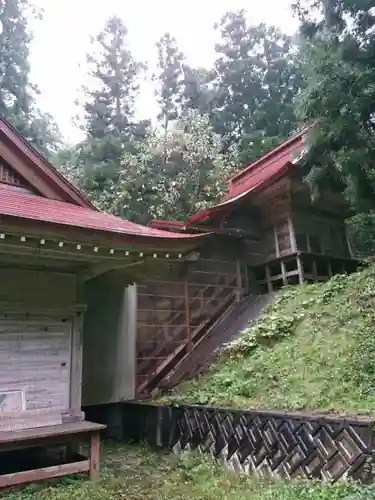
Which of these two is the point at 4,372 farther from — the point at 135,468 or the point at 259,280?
the point at 259,280

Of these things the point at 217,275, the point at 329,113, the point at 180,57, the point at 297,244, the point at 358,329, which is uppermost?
the point at 180,57

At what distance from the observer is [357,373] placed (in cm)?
552

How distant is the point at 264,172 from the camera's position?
13.3m

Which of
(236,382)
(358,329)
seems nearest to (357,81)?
(358,329)

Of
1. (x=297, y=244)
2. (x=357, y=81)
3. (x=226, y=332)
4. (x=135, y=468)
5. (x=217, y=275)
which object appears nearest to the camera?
(x=135, y=468)

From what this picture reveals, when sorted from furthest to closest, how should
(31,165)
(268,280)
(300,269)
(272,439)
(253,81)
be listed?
(253,81) < (268,280) < (300,269) < (31,165) < (272,439)

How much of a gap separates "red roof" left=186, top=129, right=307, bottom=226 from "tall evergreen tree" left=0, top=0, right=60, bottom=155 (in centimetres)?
960

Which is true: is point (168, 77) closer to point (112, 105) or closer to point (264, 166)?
point (112, 105)

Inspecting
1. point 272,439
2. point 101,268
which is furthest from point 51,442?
point 272,439

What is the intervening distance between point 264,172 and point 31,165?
795 cm

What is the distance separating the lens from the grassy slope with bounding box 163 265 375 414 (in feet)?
17.6

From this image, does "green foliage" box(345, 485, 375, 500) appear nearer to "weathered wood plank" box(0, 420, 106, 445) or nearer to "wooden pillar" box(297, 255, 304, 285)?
"weathered wood plank" box(0, 420, 106, 445)

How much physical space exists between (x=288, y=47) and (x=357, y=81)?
56.7 ft

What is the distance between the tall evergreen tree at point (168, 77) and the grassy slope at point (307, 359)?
15.1m
